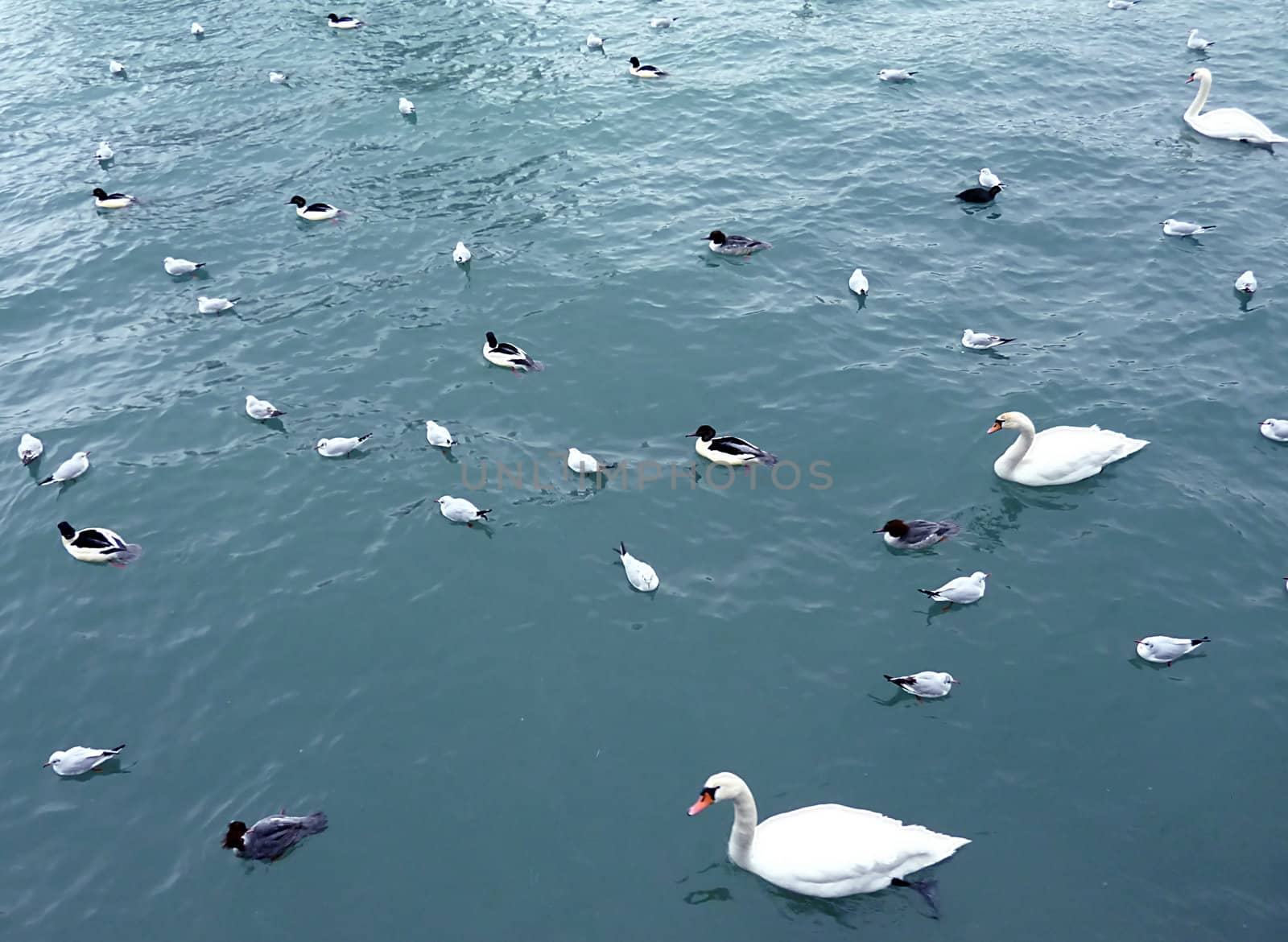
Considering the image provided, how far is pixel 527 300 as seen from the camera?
79.7ft

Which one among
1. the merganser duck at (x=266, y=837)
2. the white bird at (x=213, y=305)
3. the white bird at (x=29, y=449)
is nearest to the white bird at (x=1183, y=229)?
the merganser duck at (x=266, y=837)

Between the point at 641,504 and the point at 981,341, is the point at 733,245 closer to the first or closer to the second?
the point at 981,341

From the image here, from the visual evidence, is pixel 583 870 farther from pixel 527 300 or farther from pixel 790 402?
pixel 527 300

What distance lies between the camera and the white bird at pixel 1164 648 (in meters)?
15.0

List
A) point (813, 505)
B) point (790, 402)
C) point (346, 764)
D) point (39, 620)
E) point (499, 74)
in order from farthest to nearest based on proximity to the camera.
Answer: point (499, 74)
point (790, 402)
point (813, 505)
point (39, 620)
point (346, 764)

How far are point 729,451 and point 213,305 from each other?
49.4 feet

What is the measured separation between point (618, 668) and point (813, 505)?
5631mm

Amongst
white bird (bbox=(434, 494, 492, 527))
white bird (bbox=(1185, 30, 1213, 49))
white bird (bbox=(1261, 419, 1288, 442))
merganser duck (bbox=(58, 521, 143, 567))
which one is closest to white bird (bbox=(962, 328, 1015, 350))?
white bird (bbox=(1261, 419, 1288, 442))

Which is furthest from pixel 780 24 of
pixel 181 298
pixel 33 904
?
pixel 33 904

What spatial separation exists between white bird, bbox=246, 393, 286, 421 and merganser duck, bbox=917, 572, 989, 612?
49.8 feet

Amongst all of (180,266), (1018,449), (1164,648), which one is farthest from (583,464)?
(180,266)

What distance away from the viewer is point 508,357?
71.8 feet

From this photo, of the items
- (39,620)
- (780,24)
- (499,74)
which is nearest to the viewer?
(39,620)

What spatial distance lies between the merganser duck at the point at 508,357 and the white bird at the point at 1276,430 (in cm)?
1618
